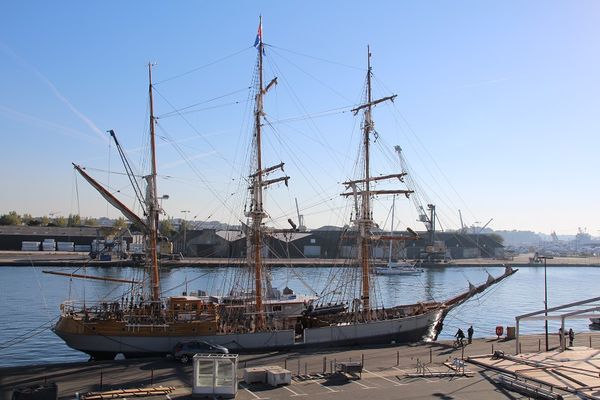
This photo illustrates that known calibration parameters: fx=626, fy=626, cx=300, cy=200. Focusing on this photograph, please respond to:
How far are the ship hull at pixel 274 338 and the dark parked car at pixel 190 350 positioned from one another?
3407mm

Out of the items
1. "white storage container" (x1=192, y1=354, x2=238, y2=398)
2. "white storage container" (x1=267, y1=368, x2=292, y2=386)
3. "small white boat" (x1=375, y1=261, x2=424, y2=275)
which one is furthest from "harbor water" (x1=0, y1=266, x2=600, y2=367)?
"white storage container" (x1=192, y1=354, x2=238, y2=398)

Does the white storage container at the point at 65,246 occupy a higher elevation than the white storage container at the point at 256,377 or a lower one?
higher

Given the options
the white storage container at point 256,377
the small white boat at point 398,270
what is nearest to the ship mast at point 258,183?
the white storage container at point 256,377

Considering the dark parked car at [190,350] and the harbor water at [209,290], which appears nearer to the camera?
the dark parked car at [190,350]

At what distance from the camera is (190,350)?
32.3 metres

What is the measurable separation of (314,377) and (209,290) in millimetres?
64391

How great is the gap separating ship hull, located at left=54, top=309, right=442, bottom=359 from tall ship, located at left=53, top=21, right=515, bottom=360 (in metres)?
0.06

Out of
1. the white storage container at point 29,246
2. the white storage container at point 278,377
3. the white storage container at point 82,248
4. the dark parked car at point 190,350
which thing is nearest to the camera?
the white storage container at point 278,377

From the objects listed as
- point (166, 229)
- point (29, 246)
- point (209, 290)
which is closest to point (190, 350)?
point (209, 290)

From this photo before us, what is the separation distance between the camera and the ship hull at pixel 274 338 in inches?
1405

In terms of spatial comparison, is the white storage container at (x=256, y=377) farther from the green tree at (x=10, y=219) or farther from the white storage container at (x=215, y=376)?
the green tree at (x=10, y=219)

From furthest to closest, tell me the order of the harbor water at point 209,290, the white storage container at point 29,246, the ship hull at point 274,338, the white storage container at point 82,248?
the white storage container at point 82,248 < the white storage container at point 29,246 < the harbor water at point 209,290 < the ship hull at point 274,338

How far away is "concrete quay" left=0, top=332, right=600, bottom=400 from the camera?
25391 millimetres

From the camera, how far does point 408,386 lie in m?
26.7
